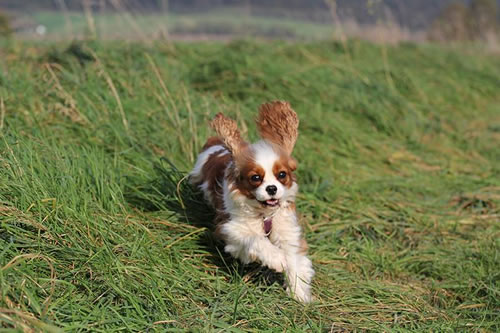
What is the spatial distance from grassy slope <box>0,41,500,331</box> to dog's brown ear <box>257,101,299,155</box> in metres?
0.75

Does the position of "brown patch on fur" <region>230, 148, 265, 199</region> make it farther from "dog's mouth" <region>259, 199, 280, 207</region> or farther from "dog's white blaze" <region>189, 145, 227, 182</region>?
"dog's white blaze" <region>189, 145, 227, 182</region>

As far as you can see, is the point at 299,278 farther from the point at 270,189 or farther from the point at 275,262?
the point at 270,189

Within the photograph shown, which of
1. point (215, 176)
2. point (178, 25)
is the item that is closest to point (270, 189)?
point (215, 176)

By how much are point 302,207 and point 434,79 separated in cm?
509

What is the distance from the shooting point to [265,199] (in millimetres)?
3055

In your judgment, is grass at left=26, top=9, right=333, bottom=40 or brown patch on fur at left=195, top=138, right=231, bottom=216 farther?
grass at left=26, top=9, right=333, bottom=40

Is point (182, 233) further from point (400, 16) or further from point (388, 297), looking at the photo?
point (400, 16)

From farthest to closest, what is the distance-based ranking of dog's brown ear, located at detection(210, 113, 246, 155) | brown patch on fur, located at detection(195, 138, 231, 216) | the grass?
the grass → brown patch on fur, located at detection(195, 138, 231, 216) → dog's brown ear, located at detection(210, 113, 246, 155)

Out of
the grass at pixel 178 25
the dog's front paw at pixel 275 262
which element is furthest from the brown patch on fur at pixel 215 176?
the grass at pixel 178 25

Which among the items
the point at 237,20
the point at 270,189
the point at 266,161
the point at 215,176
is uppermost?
the point at 266,161

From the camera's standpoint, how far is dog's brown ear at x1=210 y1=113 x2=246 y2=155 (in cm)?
324

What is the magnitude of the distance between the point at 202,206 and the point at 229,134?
0.76 meters

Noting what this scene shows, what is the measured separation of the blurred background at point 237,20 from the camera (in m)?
7.05

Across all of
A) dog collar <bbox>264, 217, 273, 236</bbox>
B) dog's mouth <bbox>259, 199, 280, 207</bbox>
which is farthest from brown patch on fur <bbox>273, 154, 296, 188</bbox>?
dog collar <bbox>264, 217, 273, 236</bbox>
